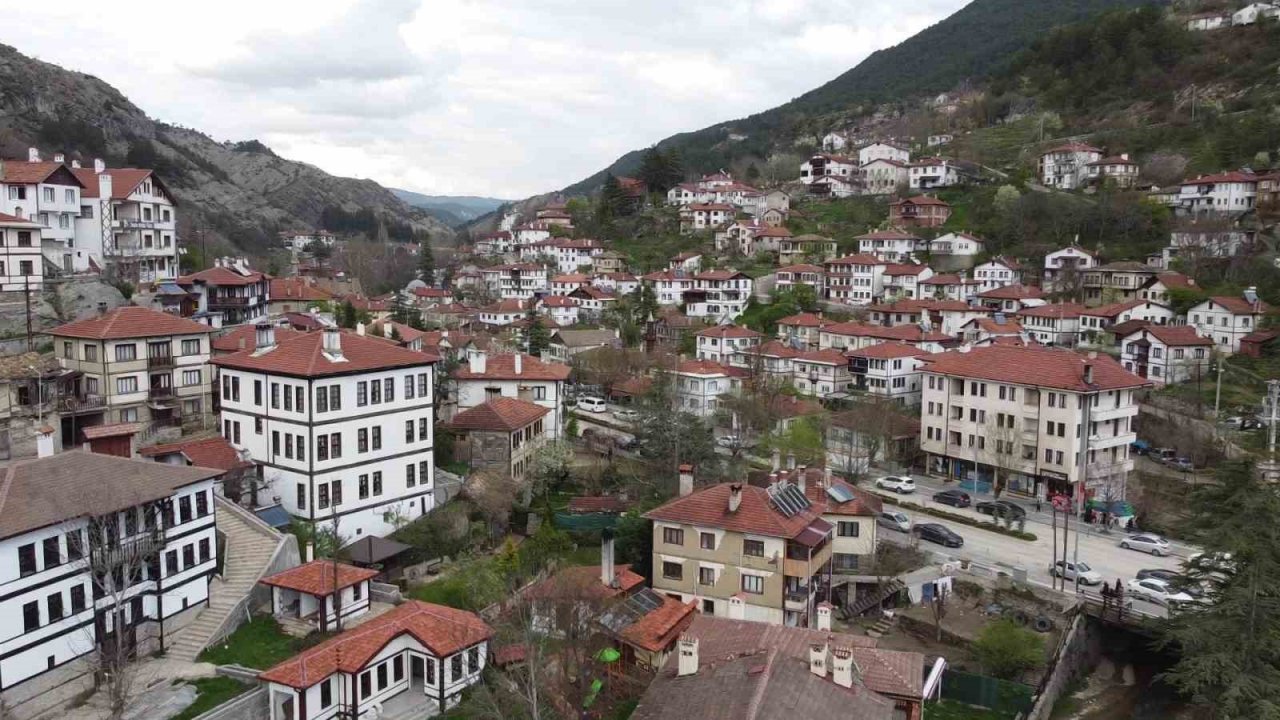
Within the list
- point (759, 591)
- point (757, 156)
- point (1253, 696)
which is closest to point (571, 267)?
point (757, 156)

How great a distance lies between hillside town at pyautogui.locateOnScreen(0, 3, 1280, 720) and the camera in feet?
67.4

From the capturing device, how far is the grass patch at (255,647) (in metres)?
21.6

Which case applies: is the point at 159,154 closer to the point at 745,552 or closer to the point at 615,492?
the point at 615,492

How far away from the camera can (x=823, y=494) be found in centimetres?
3272

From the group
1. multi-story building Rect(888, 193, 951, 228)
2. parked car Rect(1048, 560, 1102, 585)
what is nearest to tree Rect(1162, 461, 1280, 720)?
parked car Rect(1048, 560, 1102, 585)

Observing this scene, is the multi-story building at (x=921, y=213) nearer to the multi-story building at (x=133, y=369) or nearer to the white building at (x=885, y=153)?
A: the white building at (x=885, y=153)

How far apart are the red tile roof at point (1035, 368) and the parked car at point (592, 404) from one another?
20521 mm

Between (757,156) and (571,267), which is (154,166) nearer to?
(571,267)

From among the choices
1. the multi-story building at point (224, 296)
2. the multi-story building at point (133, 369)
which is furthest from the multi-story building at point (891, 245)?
the multi-story building at point (133, 369)

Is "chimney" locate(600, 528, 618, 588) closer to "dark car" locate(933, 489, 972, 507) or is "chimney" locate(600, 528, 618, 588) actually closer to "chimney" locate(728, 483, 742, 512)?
"chimney" locate(728, 483, 742, 512)

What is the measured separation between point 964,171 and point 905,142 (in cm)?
2220

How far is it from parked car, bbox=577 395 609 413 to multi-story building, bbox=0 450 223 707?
33728mm

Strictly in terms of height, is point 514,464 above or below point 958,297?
below

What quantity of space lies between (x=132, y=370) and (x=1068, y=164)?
303 ft
